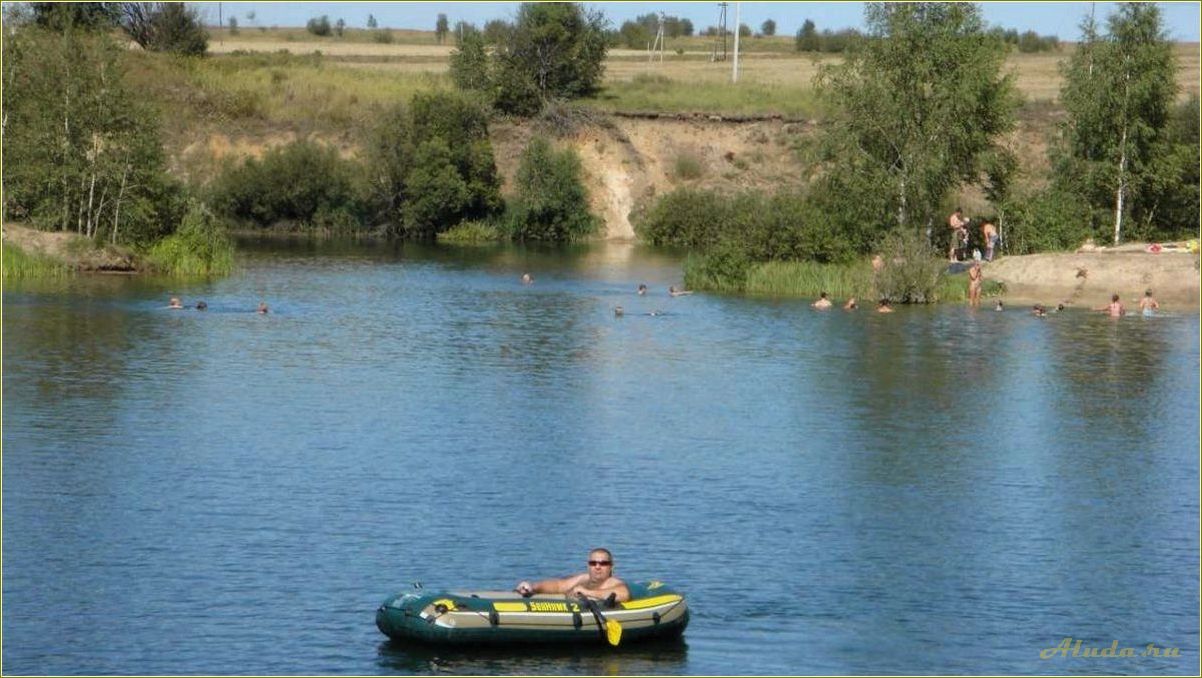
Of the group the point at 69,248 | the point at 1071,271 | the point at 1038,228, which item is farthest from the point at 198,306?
the point at 1038,228

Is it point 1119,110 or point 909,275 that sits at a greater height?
point 1119,110

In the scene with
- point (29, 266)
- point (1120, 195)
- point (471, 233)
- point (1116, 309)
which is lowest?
point (471, 233)

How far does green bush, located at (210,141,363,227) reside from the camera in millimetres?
100562

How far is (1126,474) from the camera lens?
121 ft

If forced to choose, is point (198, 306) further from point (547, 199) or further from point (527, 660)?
point (547, 199)

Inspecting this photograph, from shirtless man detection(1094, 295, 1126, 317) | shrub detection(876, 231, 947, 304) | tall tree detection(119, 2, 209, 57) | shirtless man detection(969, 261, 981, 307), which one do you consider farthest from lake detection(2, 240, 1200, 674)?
tall tree detection(119, 2, 209, 57)

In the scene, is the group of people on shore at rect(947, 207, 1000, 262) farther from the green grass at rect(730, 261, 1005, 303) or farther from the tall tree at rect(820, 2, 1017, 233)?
the green grass at rect(730, 261, 1005, 303)

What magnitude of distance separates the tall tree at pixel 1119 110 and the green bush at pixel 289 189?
40.9m

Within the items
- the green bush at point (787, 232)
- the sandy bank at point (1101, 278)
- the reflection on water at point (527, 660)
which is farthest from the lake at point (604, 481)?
the green bush at point (787, 232)

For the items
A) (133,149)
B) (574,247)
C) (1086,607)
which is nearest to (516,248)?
(574,247)

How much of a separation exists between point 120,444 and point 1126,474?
1991 cm

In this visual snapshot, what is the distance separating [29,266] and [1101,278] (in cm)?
3746

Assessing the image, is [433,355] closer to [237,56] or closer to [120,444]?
[120,444]

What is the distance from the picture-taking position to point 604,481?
34.9m
